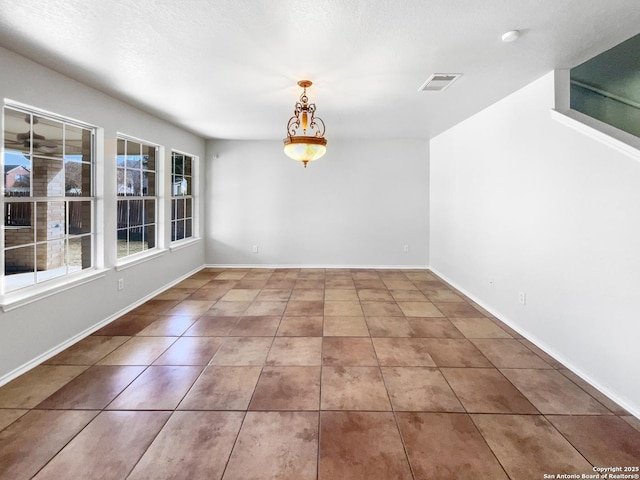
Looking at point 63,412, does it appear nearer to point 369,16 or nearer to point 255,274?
point 369,16

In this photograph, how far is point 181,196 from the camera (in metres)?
5.91

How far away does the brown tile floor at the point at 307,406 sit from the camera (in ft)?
5.81

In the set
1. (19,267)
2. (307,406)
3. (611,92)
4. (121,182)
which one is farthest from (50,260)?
(611,92)

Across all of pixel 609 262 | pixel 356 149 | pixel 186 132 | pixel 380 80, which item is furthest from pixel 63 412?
pixel 356 149

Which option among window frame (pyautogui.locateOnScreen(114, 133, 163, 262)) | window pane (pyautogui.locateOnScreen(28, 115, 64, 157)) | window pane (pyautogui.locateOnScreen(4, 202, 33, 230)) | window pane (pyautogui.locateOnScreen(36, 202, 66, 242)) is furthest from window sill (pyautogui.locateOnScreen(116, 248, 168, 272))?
window pane (pyautogui.locateOnScreen(28, 115, 64, 157))

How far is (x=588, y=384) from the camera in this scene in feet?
8.34

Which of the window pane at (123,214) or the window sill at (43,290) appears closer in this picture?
the window sill at (43,290)

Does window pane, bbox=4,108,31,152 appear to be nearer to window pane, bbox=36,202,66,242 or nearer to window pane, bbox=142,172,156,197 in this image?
window pane, bbox=36,202,66,242

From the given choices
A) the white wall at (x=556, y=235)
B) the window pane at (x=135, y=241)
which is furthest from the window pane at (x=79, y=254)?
the white wall at (x=556, y=235)

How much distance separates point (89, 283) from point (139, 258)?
3.16 feet

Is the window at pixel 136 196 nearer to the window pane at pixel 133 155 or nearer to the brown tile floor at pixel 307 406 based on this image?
the window pane at pixel 133 155

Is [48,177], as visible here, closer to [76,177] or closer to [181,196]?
[76,177]

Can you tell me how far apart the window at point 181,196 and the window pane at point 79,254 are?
6.65ft

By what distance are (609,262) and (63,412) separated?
3.85m
